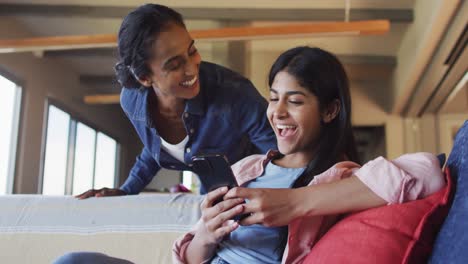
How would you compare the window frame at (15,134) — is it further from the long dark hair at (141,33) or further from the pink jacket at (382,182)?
the pink jacket at (382,182)

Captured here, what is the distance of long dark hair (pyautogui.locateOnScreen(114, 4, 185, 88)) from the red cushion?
0.86 meters

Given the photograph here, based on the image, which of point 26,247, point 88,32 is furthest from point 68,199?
point 88,32

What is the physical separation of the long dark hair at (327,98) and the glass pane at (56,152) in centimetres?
485

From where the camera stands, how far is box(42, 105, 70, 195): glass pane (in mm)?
5539

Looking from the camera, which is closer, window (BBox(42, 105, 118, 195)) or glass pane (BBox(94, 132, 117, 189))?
window (BBox(42, 105, 118, 195))

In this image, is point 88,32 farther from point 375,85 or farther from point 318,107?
point 318,107

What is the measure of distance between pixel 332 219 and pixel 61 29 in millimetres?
4524

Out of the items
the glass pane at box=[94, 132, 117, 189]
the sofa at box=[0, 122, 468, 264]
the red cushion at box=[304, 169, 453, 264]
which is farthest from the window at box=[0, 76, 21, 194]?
the red cushion at box=[304, 169, 453, 264]

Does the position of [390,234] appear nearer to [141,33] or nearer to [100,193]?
[141,33]

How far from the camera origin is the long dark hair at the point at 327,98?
3.31 ft

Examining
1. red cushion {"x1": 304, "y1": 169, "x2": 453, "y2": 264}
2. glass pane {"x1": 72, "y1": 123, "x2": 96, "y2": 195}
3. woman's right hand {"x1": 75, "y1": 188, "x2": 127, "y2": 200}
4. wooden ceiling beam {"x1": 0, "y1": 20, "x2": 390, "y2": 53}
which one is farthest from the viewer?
glass pane {"x1": 72, "y1": 123, "x2": 96, "y2": 195}

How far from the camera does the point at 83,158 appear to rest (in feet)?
21.6

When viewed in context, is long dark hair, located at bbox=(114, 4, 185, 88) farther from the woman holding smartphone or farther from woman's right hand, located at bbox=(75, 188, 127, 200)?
woman's right hand, located at bbox=(75, 188, 127, 200)

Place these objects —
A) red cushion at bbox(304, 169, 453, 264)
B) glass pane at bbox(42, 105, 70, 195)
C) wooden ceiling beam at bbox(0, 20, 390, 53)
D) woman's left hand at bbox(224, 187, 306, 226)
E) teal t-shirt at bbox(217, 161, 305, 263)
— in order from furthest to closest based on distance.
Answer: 1. glass pane at bbox(42, 105, 70, 195)
2. wooden ceiling beam at bbox(0, 20, 390, 53)
3. teal t-shirt at bbox(217, 161, 305, 263)
4. woman's left hand at bbox(224, 187, 306, 226)
5. red cushion at bbox(304, 169, 453, 264)
